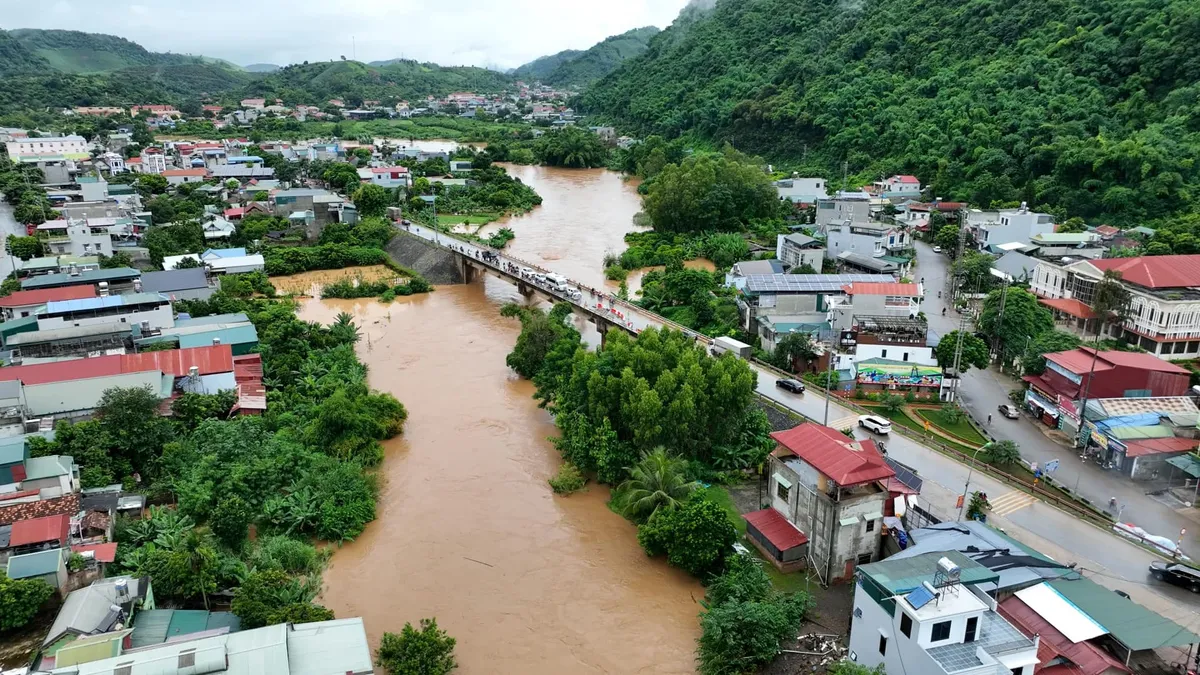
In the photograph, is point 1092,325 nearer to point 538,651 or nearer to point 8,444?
point 538,651

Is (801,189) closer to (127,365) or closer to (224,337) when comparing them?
(224,337)

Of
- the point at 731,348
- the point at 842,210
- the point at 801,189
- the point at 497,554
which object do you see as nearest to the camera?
the point at 497,554

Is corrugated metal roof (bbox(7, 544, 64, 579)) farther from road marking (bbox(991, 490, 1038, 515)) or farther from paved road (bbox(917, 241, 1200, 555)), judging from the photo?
paved road (bbox(917, 241, 1200, 555))

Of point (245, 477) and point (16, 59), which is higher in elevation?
point (16, 59)

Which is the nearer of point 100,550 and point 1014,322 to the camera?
point 100,550

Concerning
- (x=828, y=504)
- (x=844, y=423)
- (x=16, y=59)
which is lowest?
(x=844, y=423)

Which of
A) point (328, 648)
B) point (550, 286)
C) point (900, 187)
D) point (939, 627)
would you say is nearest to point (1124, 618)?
point (939, 627)

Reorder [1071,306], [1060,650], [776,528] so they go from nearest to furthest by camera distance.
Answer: [1060,650]
[776,528]
[1071,306]

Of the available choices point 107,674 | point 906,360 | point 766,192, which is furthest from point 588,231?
point 107,674
